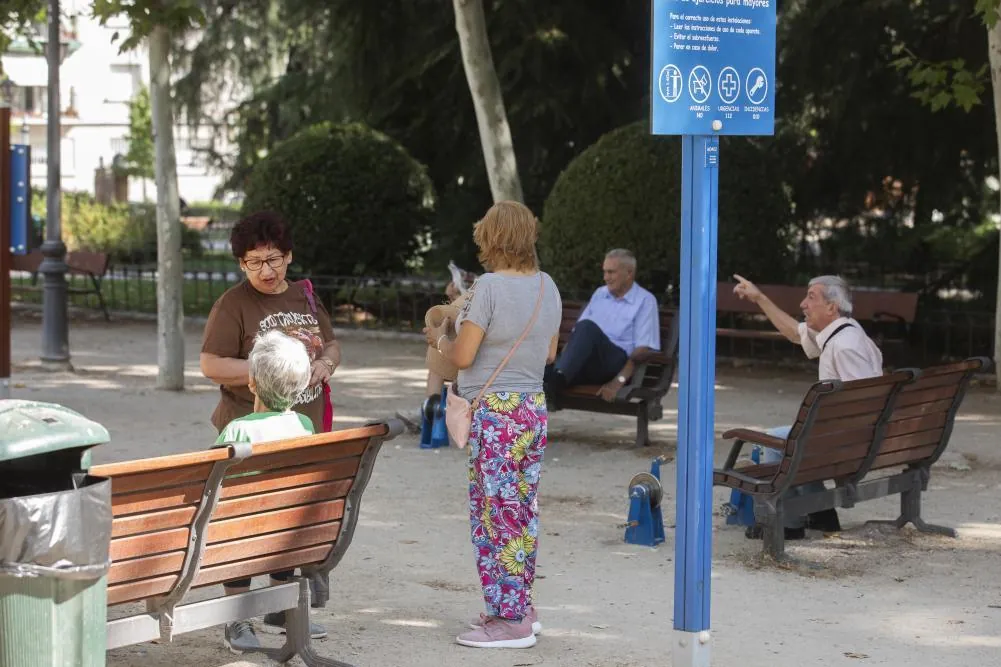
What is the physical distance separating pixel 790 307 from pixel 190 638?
382 inches

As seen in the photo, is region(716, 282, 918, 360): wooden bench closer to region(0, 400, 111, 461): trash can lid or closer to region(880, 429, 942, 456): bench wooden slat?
region(880, 429, 942, 456): bench wooden slat

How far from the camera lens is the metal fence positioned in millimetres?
15039

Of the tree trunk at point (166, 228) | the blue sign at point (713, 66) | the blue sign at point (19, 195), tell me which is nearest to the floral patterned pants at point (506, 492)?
the blue sign at point (713, 66)

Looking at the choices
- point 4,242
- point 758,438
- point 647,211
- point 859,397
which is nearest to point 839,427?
point 859,397

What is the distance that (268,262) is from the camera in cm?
572

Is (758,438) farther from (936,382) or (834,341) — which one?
(936,382)

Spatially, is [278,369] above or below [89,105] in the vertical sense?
below

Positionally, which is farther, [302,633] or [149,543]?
[302,633]

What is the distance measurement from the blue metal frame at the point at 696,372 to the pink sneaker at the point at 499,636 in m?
0.86

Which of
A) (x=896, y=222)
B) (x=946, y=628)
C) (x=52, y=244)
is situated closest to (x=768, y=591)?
(x=946, y=628)

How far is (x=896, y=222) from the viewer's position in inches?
760

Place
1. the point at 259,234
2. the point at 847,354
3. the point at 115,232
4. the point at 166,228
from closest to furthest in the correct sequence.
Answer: the point at 259,234
the point at 847,354
the point at 166,228
the point at 115,232

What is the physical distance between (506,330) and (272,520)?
3.69ft

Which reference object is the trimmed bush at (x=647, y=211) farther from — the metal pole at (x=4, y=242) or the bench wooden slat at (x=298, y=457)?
the bench wooden slat at (x=298, y=457)
